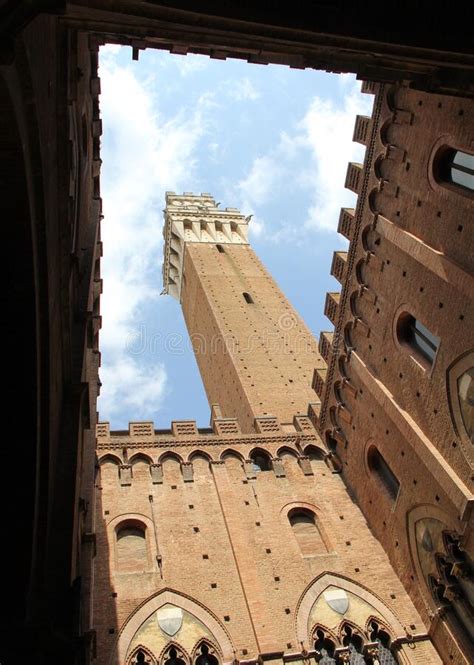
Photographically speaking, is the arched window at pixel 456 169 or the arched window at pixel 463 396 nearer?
the arched window at pixel 463 396

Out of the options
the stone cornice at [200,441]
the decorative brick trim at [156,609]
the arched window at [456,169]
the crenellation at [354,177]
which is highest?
the crenellation at [354,177]

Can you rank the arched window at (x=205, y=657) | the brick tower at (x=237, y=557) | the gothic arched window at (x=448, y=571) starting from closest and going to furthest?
the gothic arched window at (x=448, y=571) → the arched window at (x=205, y=657) → the brick tower at (x=237, y=557)

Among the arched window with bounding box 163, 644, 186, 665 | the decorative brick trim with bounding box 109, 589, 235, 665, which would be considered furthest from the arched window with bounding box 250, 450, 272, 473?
the arched window with bounding box 163, 644, 186, 665

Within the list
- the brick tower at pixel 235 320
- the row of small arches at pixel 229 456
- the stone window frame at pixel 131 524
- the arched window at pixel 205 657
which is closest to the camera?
the arched window at pixel 205 657

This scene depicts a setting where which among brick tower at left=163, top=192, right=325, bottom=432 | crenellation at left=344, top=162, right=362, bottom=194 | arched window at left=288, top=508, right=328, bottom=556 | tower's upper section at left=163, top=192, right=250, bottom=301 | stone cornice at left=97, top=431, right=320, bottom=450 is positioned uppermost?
tower's upper section at left=163, top=192, right=250, bottom=301

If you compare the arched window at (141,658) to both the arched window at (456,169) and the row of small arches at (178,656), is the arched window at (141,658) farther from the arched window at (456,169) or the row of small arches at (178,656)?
the arched window at (456,169)

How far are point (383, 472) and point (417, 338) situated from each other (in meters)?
3.32

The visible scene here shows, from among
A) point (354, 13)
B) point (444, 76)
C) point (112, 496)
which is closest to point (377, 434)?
point (112, 496)

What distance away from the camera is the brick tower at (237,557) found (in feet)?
38.3

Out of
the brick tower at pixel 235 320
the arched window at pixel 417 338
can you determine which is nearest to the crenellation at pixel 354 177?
the arched window at pixel 417 338

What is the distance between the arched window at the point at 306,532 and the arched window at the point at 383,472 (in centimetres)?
175

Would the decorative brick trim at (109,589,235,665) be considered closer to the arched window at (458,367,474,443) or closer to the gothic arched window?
the gothic arched window

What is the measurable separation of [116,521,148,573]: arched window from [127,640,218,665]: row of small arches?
1767 mm

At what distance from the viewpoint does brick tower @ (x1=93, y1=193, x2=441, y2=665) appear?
38.3 ft
